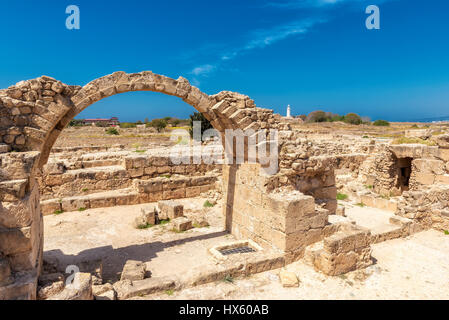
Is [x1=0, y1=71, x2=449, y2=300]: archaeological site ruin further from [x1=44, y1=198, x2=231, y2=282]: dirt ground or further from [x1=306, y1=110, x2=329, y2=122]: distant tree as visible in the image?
[x1=306, y1=110, x2=329, y2=122]: distant tree

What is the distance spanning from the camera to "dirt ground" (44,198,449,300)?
15.3 feet

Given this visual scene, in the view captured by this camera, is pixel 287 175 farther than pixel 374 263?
Yes

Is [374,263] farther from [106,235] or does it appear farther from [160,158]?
[160,158]

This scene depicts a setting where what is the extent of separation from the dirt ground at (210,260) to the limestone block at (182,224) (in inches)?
8.4

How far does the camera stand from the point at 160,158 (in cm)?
1066

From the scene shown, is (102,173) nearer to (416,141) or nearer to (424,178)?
(424,178)

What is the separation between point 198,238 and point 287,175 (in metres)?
2.78

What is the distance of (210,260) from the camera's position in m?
5.77

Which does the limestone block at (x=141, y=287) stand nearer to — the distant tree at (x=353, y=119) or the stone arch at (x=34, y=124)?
the stone arch at (x=34, y=124)

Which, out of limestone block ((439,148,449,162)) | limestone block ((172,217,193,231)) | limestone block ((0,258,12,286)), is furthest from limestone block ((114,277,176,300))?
limestone block ((439,148,449,162))

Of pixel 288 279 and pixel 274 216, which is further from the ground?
pixel 274 216

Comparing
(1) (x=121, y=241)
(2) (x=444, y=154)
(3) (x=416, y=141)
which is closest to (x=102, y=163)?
(1) (x=121, y=241)

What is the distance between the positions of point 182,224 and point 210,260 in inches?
80.7
